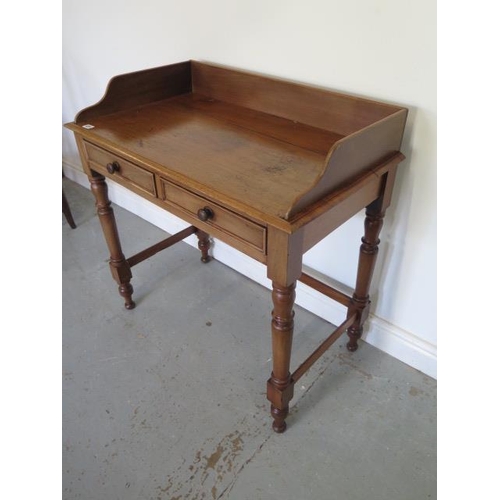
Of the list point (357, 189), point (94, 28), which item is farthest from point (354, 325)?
point (94, 28)

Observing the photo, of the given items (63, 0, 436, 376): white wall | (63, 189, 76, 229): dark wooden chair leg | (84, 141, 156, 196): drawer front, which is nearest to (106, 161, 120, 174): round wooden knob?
(84, 141, 156, 196): drawer front

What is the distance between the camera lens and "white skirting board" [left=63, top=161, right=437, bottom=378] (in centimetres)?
162

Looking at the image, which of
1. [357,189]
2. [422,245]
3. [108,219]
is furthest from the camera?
[108,219]

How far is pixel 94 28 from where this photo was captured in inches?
84.8

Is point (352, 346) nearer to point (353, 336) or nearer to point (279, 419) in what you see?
point (353, 336)

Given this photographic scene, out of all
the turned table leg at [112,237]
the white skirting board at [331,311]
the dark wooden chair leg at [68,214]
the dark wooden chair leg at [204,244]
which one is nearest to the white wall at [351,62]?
the white skirting board at [331,311]

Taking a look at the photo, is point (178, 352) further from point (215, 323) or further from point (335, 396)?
point (335, 396)

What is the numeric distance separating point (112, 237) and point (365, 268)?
1.03m

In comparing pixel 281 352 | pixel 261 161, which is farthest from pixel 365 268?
pixel 261 161

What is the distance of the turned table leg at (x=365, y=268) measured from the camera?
138 centimetres

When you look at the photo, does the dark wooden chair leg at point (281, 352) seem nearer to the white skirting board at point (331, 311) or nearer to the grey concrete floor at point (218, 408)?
the grey concrete floor at point (218, 408)

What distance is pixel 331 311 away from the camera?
1.84m

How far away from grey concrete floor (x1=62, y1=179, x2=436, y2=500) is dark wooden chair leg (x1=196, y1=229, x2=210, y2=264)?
161 millimetres
